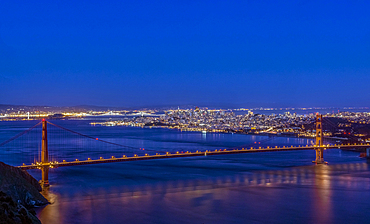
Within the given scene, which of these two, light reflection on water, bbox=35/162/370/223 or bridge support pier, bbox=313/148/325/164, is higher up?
bridge support pier, bbox=313/148/325/164

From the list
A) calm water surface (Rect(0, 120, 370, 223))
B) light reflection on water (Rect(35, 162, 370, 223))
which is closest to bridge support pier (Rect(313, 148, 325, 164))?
calm water surface (Rect(0, 120, 370, 223))

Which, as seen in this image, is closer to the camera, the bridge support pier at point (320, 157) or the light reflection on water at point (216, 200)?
the light reflection on water at point (216, 200)

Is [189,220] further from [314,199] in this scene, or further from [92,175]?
[92,175]

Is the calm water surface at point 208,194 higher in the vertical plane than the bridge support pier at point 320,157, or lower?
lower

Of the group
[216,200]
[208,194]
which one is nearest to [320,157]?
[208,194]

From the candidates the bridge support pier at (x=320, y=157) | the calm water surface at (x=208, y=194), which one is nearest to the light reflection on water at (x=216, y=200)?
the calm water surface at (x=208, y=194)

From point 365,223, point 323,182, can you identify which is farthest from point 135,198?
point 323,182

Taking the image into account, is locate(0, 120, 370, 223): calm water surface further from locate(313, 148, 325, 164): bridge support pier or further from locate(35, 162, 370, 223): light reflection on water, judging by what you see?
locate(313, 148, 325, 164): bridge support pier

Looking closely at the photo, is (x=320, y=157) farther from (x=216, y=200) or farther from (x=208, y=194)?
(x=216, y=200)

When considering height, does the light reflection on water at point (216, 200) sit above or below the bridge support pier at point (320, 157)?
below

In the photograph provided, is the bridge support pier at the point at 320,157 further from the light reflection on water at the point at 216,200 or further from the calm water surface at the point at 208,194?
the light reflection on water at the point at 216,200

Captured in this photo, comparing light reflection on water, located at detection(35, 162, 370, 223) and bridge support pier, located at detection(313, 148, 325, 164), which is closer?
light reflection on water, located at detection(35, 162, 370, 223)
